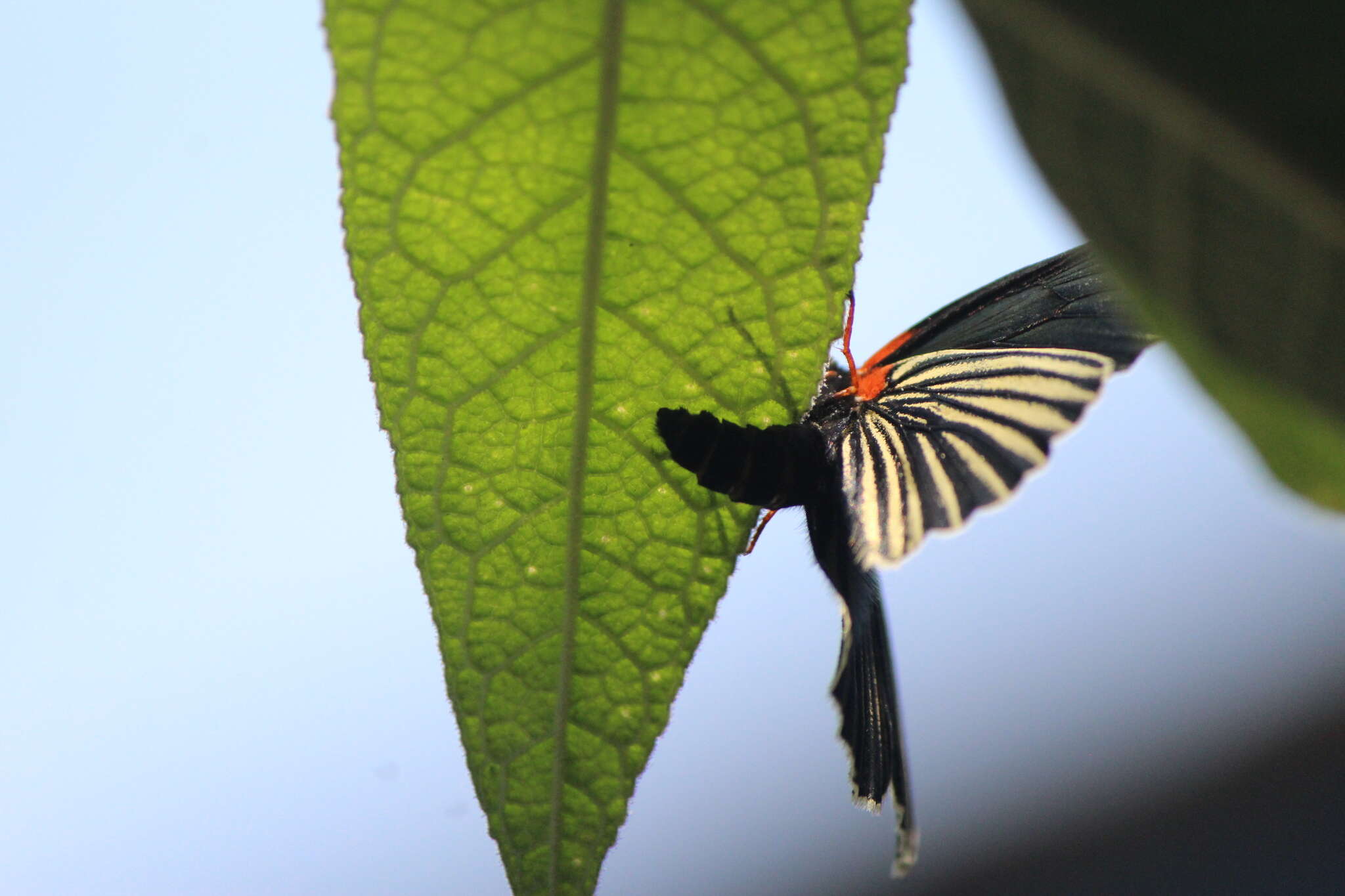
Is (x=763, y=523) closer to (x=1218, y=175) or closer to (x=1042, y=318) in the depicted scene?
(x=1042, y=318)

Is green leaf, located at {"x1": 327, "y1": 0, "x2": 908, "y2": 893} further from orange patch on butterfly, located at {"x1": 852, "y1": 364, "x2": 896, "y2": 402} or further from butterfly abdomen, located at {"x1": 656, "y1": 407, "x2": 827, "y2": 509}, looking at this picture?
orange patch on butterfly, located at {"x1": 852, "y1": 364, "x2": 896, "y2": 402}

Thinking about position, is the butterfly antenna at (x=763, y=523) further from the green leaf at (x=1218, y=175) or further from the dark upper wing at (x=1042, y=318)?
the green leaf at (x=1218, y=175)

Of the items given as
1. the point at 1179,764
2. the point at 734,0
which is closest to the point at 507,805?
the point at 734,0

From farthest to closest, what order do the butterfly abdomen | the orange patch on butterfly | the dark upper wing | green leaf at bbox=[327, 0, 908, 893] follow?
the orange patch on butterfly
the dark upper wing
the butterfly abdomen
green leaf at bbox=[327, 0, 908, 893]


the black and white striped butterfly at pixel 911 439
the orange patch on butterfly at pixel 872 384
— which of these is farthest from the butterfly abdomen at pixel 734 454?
the orange patch on butterfly at pixel 872 384

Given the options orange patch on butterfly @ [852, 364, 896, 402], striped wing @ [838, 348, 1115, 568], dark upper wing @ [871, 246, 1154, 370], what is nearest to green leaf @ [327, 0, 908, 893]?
striped wing @ [838, 348, 1115, 568]

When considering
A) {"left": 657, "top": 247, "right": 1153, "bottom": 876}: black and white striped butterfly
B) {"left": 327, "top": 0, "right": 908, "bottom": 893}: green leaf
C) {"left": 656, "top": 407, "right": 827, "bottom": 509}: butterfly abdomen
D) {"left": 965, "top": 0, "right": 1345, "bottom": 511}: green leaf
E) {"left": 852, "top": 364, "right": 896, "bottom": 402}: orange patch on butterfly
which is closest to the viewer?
{"left": 965, "top": 0, "right": 1345, "bottom": 511}: green leaf
